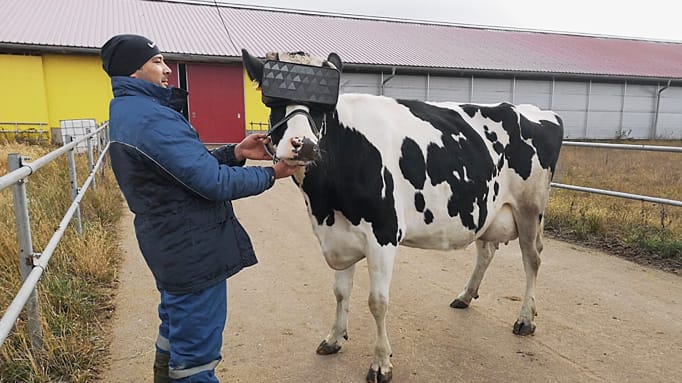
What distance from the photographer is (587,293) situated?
440cm

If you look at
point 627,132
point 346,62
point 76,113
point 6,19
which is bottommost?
point 627,132

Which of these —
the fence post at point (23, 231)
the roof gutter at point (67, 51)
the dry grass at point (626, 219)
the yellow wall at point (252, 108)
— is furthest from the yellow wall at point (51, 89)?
the fence post at point (23, 231)

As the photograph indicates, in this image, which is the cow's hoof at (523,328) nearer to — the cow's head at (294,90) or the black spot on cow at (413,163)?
the black spot on cow at (413,163)

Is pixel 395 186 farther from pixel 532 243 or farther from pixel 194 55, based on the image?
pixel 194 55

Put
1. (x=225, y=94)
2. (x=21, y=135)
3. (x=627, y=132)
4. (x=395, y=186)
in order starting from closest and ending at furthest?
(x=395, y=186)
(x=21, y=135)
(x=225, y=94)
(x=627, y=132)

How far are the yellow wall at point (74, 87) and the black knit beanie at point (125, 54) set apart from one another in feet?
57.7

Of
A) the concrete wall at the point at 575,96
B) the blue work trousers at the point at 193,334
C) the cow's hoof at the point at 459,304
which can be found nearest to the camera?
the blue work trousers at the point at 193,334

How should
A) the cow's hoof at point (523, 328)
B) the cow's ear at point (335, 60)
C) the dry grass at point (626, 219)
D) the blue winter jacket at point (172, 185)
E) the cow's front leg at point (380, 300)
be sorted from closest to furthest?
the blue winter jacket at point (172, 185) → the cow's ear at point (335, 60) → the cow's front leg at point (380, 300) → the cow's hoof at point (523, 328) → the dry grass at point (626, 219)

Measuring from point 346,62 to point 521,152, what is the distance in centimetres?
1686

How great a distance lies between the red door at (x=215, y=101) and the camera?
18875 mm

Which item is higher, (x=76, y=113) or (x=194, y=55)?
(x=194, y=55)

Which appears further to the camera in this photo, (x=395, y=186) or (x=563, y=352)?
(x=563, y=352)

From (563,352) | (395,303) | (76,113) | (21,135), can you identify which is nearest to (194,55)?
(76,113)

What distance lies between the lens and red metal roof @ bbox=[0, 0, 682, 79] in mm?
18766
